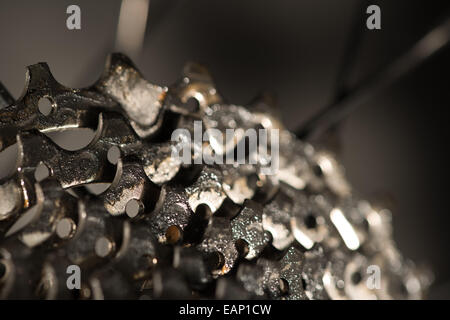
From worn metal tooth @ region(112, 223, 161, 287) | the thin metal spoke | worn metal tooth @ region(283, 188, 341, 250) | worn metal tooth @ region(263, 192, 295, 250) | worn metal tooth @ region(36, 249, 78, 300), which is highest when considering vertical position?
the thin metal spoke

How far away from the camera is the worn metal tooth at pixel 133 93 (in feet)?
0.77

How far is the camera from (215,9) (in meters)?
0.46

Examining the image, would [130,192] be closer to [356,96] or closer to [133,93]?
[133,93]

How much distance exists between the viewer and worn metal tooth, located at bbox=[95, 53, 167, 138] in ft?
0.77

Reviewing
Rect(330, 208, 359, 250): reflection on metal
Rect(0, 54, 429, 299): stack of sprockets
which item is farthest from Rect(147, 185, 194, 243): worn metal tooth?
Rect(330, 208, 359, 250): reflection on metal

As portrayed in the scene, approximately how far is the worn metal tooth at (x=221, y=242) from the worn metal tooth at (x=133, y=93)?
49 mm

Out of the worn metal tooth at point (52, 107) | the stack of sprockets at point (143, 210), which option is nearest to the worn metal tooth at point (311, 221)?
the stack of sprockets at point (143, 210)

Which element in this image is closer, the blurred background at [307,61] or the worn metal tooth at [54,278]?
the worn metal tooth at [54,278]

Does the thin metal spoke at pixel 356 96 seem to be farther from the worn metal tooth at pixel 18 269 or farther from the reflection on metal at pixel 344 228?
the worn metal tooth at pixel 18 269

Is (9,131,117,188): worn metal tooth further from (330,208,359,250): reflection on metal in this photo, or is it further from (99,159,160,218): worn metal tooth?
(330,208,359,250): reflection on metal

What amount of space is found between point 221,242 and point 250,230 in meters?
0.02

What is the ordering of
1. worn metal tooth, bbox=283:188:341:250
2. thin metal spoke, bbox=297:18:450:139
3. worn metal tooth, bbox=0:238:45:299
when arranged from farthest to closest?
1. thin metal spoke, bbox=297:18:450:139
2. worn metal tooth, bbox=283:188:341:250
3. worn metal tooth, bbox=0:238:45:299

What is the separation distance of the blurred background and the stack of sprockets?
0.34 ft

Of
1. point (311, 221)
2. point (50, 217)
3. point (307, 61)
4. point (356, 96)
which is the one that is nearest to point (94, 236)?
point (50, 217)
